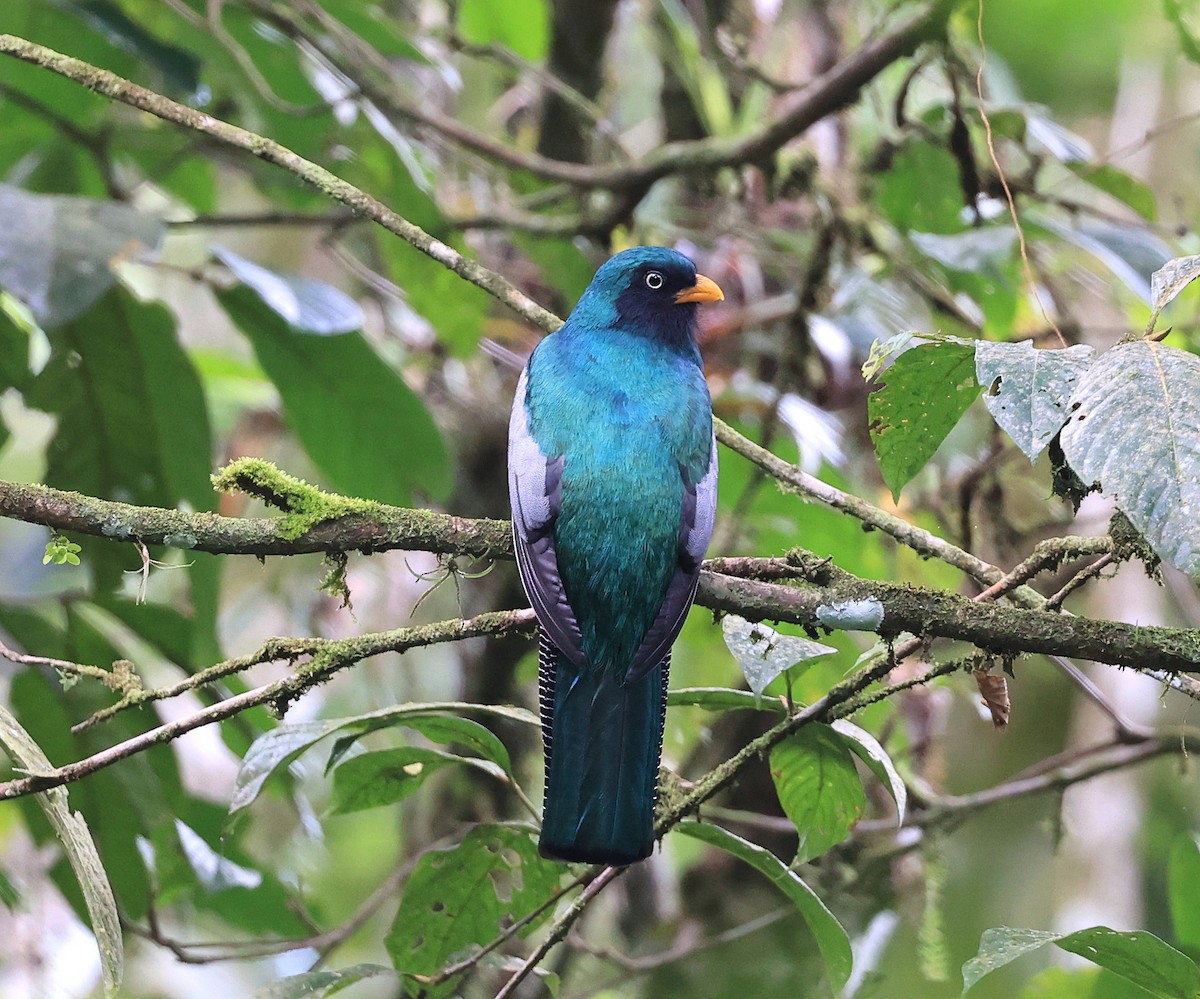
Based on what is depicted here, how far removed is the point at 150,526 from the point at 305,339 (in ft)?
5.68

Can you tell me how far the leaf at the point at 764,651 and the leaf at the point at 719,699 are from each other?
0.18 meters

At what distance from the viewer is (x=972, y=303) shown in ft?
17.4

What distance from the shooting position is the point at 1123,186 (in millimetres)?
4316

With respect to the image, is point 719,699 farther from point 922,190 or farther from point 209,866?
point 922,190

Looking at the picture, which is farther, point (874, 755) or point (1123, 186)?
point (1123, 186)

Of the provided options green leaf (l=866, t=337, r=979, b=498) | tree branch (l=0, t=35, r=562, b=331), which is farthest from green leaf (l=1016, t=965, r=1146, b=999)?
tree branch (l=0, t=35, r=562, b=331)

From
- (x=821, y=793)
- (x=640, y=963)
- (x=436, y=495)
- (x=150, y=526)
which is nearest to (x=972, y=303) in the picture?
(x=436, y=495)

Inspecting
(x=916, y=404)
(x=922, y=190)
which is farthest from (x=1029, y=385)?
(x=922, y=190)

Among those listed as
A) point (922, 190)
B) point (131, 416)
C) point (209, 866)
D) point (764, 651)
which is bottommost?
point (209, 866)

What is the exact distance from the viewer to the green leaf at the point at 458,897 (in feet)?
9.07

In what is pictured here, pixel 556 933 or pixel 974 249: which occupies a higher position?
pixel 974 249

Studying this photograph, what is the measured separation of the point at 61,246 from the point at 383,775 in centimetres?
142

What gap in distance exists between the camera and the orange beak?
3752mm

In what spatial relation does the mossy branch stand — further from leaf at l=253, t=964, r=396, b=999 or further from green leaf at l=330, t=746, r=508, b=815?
leaf at l=253, t=964, r=396, b=999
